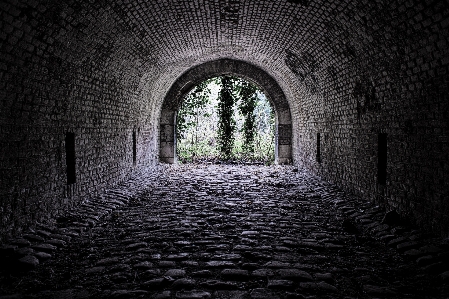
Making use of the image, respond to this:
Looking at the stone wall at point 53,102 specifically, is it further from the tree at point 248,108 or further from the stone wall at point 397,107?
the tree at point 248,108

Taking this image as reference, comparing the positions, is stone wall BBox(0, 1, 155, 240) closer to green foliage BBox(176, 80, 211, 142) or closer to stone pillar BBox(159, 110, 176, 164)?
stone pillar BBox(159, 110, 176, 164)

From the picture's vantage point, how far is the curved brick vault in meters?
5.94

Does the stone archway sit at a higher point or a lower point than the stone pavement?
higher

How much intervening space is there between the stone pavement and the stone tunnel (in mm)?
34

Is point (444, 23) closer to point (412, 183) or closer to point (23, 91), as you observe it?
point (412, 183)

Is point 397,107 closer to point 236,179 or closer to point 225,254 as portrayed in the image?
point 225,254

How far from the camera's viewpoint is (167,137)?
1986cm

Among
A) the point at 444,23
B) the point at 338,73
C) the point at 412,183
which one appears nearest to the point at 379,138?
the point at 412,183

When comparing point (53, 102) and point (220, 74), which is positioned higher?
point (220, 74)

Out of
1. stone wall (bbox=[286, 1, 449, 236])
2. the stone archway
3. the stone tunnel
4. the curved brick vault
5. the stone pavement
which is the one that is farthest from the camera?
the stone archway

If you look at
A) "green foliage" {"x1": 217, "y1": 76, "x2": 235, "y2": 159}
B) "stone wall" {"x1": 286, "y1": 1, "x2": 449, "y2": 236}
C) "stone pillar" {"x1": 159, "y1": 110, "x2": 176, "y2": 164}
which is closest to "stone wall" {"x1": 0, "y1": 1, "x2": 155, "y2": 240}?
"stone wall" {"x1": 286, "y1": 1, "x2": 449, "y2": 236}

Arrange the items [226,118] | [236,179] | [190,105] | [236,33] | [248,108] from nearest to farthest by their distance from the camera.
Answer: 1. [236,33]
2. [236,179]
3. [190,105]
4. [248,108]
5. [226,118]

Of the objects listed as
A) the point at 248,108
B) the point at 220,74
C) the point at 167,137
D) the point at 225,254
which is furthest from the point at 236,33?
the point at 248,108

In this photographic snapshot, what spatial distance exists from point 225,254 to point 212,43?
10.4 metres
